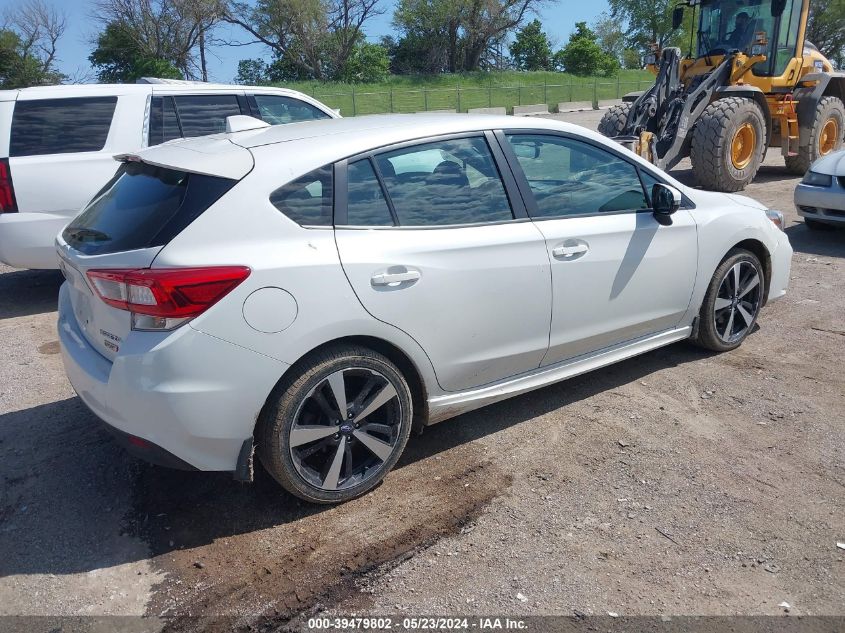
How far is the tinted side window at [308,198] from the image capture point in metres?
3.29

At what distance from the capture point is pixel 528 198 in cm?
399

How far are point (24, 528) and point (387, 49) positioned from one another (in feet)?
211

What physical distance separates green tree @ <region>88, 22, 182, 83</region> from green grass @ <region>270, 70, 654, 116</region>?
9.03 meters

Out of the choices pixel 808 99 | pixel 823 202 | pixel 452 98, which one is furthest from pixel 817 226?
pixel 452 98

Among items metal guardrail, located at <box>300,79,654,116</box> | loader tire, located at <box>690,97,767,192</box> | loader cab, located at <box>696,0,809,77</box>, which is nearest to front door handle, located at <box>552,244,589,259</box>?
loader tire, located at <box>690,97,767,192</box>

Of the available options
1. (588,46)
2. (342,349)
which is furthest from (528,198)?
(588,46)

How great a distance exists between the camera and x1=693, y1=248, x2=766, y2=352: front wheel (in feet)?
16.2

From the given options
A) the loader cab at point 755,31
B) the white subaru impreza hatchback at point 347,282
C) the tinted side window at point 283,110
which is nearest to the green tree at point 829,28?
the loader cab at point 755,31

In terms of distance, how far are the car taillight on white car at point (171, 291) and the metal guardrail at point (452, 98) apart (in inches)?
1362

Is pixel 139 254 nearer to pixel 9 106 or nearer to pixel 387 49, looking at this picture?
pixel 9 106

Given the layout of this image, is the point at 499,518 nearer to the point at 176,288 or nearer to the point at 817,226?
the point at 176,288

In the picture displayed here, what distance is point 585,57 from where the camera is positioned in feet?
204

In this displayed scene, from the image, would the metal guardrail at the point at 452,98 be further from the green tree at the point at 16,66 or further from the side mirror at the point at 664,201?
the side mirror at the point at 664,201

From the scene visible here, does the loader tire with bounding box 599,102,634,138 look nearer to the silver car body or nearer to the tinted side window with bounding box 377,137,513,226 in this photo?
the silver car body
